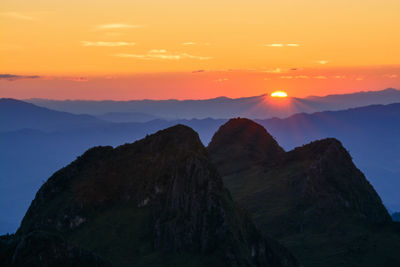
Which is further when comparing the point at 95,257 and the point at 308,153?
the point at 308,153

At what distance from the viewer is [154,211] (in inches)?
A: 4532

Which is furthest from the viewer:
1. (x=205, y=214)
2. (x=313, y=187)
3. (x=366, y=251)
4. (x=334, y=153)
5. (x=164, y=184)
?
(x=334, y=153)

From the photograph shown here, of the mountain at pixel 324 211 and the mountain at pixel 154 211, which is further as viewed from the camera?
the mountain at pixel 324 211

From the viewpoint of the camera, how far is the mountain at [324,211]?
145700 millimetres

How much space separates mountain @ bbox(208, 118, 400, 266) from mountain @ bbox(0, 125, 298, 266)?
98.8 feet

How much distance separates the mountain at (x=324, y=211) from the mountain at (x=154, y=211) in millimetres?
30100

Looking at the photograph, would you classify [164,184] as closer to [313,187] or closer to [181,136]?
[181,136]

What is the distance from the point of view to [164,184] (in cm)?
11900

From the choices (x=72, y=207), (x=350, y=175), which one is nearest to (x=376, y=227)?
(x=350, y=175)

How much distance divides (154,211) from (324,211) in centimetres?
6577

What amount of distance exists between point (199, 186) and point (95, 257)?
33.7 metres

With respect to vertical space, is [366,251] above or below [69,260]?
below

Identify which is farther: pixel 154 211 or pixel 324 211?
pixel 324 211

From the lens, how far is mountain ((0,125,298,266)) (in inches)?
4176
